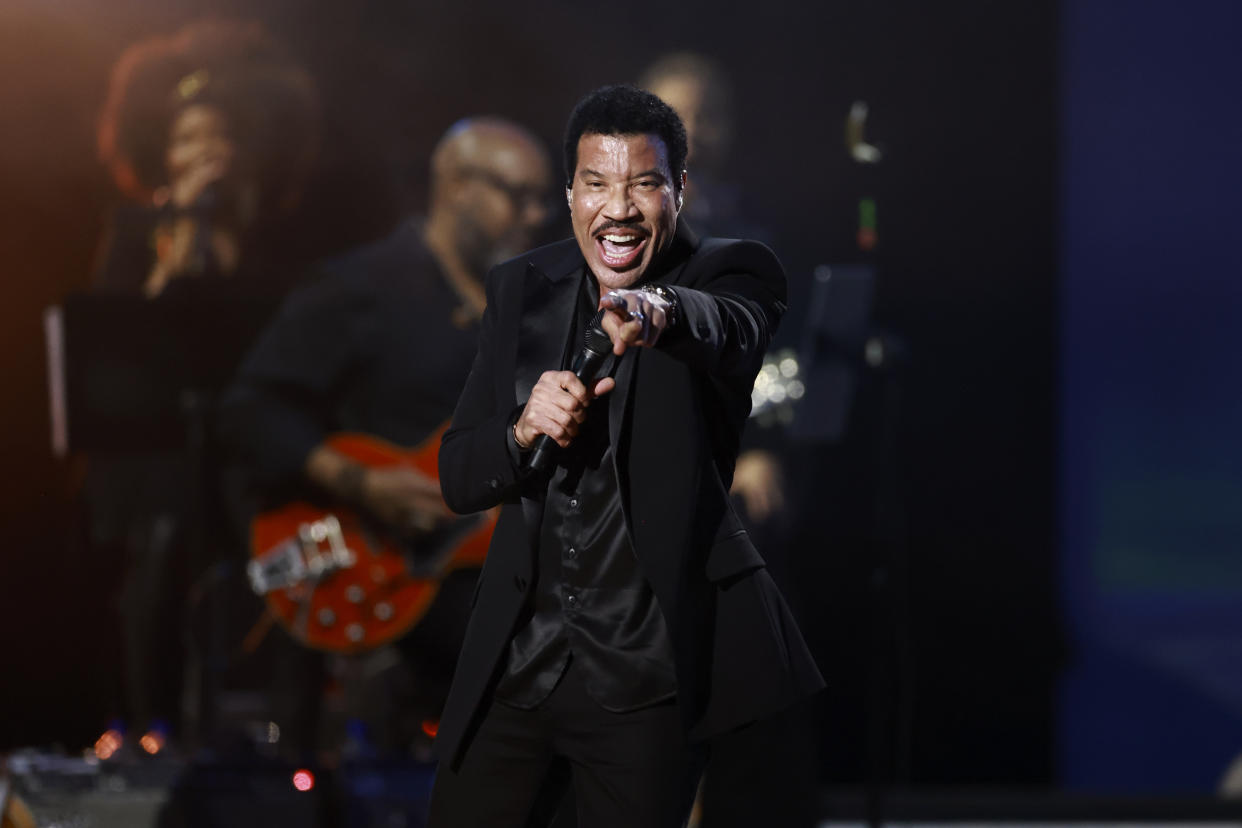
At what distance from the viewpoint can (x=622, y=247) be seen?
171 cm

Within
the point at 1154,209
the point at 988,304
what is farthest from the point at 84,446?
the point at 1154,209

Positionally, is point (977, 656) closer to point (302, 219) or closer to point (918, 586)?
point (918, 586)

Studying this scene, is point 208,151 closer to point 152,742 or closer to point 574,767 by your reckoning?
point 152,742

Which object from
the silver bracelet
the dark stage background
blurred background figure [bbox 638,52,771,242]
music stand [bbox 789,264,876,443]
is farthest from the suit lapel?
the dark stage background

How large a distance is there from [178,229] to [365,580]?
1327 mm

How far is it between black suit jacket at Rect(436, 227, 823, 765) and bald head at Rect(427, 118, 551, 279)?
2.71m

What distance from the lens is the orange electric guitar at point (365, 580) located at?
428cm

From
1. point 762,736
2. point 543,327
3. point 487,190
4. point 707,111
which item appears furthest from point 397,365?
point 543,327

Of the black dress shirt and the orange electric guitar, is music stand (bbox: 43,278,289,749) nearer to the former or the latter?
the orange electric guitar

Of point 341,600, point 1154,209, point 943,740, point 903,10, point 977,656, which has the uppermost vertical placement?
point 903,10

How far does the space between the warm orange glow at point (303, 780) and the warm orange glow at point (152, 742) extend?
459mm

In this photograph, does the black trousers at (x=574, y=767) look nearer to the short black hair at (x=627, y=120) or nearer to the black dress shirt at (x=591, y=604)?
the black dress shirt at (x=591, y=604)

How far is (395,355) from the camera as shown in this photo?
443 centimetres

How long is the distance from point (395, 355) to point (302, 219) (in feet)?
1.85
